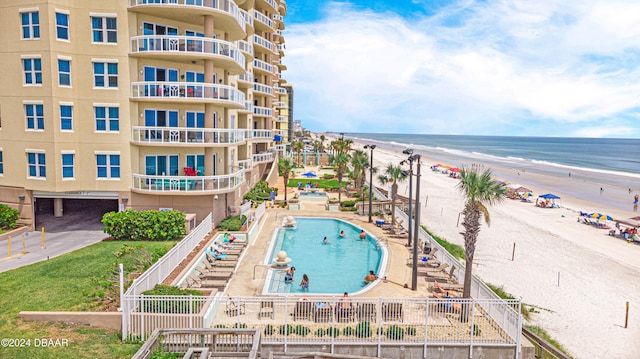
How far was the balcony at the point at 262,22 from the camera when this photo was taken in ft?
155

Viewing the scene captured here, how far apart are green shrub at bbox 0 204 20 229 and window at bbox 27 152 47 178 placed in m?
2.51

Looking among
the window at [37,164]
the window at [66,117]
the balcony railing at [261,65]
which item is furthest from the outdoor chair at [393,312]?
the balcony railing at [261,65]

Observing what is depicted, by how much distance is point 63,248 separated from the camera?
2388 cm

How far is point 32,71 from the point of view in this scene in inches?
1028

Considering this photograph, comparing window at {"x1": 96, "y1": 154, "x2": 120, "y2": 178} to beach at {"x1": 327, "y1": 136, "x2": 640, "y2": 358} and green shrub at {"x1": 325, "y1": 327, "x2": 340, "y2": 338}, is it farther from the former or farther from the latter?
beach at {"x1": 327, "y1": 136, "x2": 640, "y2": 358}

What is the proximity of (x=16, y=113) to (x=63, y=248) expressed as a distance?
9753 mm

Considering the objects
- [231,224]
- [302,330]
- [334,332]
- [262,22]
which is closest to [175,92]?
[231,224]

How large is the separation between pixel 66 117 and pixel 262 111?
25401 mm

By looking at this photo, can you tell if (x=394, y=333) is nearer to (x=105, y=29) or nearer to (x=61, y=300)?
(x=61, y=300)

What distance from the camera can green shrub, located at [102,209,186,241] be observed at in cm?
2531

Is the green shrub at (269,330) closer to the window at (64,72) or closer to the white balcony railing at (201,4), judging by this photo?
the white balcony railing at (201,4)

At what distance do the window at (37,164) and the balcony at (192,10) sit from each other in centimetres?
1089

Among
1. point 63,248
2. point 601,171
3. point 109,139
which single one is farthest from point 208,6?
point 601,171

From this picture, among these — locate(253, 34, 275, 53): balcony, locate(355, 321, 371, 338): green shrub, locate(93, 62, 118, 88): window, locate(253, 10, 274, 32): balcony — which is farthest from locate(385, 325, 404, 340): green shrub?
locate(253, 10, 274, 32): balcony
